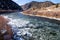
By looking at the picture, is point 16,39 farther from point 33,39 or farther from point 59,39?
point 59,39

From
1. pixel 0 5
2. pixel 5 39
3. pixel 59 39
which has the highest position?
pixel 5 39

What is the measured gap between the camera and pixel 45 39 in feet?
59.9

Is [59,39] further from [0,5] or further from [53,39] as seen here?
[0,5]

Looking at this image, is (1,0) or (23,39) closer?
(23,39)

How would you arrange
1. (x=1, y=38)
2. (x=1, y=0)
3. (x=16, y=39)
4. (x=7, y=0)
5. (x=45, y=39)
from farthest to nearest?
1. (x=7, y=0)
2. (x=1, y=0)
3. (x=45, y=39)
4. (x=16, y=39)
5. (x=1, y=38)

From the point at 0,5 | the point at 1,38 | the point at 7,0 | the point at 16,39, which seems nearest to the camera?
the point at 1,38

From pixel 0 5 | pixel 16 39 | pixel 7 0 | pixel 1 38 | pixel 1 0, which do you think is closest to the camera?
pixel 1 38

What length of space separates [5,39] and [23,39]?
3066mm

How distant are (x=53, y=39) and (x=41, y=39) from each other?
1.94 metres

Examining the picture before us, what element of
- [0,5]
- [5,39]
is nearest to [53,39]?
[5,39]

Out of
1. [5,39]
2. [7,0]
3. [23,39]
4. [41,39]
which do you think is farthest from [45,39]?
[7,0]

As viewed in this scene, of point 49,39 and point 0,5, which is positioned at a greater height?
point 49,39

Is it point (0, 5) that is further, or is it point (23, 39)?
point (0, 5)

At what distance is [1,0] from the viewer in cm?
14725
